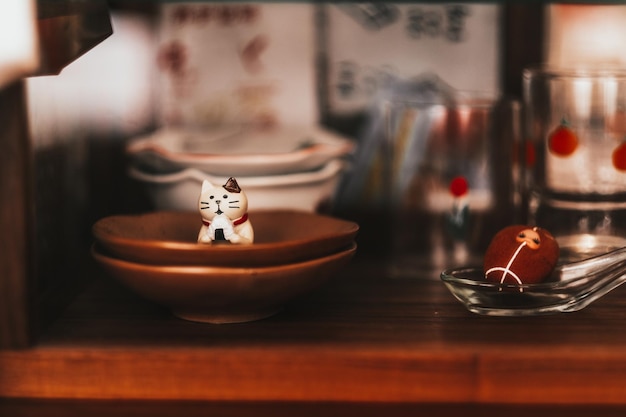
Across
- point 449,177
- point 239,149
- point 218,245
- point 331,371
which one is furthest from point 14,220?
point 449,177

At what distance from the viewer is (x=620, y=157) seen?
38.4 inches

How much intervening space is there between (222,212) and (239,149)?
33cm

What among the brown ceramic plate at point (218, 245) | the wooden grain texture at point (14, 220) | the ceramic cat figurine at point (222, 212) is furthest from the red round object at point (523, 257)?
the wooden grain texture at point (14, 220)

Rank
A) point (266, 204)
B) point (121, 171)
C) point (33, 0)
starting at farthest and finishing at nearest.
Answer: point (121, 171)
point (266, 204)
point (33, 0)

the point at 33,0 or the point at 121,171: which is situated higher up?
the point at 33,0

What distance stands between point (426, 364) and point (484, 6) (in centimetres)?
60

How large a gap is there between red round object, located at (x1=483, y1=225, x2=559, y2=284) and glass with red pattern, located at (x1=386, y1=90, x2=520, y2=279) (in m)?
0.20

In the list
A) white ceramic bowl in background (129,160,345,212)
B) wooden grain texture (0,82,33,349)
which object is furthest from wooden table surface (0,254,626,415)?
white ceramic bowl in background (129,160,345,212)

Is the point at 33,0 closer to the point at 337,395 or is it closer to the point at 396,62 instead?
the point at 337,395

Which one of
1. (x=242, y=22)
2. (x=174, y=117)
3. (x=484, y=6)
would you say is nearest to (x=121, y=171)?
(x=174, y=117)

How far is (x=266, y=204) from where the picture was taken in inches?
39.0

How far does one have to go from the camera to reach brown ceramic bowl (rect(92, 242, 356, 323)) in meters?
0.77

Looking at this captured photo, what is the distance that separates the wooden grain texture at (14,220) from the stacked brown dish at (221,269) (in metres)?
0.08

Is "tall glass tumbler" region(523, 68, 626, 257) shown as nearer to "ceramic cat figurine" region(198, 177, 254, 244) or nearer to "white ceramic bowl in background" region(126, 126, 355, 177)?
"white ceramic bowl in background" region(126, 126, 355, 177)
